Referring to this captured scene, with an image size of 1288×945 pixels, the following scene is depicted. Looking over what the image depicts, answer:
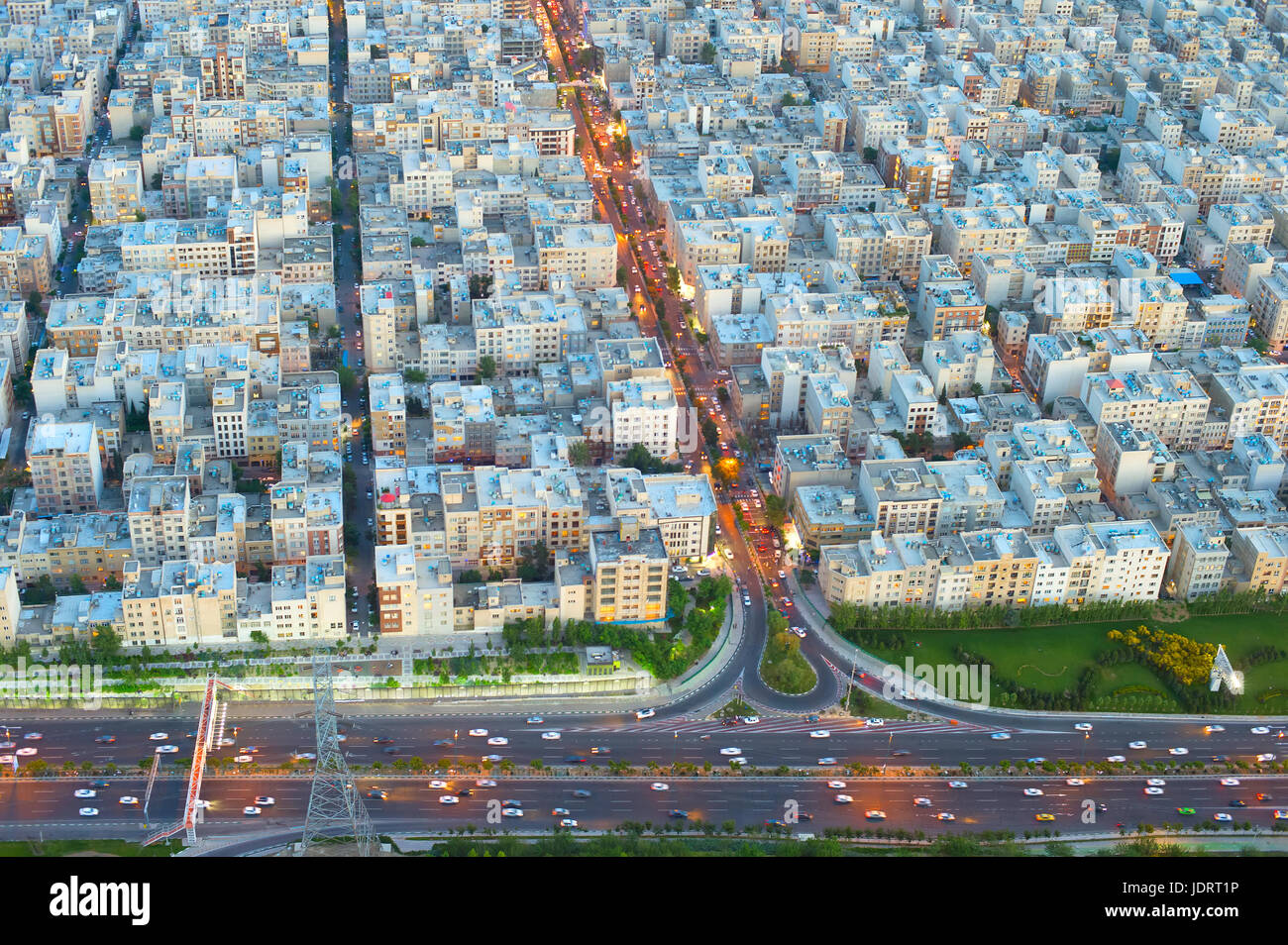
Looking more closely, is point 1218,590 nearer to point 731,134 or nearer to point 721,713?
point 721,713

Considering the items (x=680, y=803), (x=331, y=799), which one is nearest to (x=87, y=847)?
(x=331, y=799)

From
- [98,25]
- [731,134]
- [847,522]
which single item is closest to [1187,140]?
[731,134]

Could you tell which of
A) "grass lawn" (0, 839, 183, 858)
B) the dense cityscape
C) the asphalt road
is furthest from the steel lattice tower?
"grass lawn" (0, 839, 183, 858)

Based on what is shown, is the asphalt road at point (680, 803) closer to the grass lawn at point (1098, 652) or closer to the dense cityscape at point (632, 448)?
the dense cityscape at point (632, 448)

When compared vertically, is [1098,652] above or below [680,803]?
above

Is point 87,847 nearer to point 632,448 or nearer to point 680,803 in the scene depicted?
point 680,803

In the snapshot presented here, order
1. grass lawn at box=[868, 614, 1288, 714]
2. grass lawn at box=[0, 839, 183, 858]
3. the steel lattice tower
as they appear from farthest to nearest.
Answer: grass lawn at box=[868, 614, 1288, 714], grass lawn at box=[0, 839, 183, 858], the steel lattice tower

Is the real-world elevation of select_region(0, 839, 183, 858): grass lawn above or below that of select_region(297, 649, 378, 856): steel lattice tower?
below

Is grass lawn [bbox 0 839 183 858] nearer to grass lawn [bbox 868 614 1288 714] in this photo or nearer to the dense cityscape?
the dense cityscape
